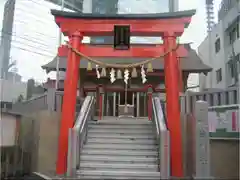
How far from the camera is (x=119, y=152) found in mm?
8148

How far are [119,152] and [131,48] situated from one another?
3588mm

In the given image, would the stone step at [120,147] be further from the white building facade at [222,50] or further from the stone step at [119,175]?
the white building facade at [222,50]

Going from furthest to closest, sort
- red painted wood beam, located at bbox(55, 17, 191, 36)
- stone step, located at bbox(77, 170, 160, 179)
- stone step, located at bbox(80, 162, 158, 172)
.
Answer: red painted wood beam, located at bbox(55, 17, 191, 36) < stone step, located at bbox(80, 162, 158, 172) < stone step, located at bbox(77, 170, 160, 179)

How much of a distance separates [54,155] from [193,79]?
10.6m

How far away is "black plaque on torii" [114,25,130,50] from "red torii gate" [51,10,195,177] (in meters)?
0.14

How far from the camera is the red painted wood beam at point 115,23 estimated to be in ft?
27.9

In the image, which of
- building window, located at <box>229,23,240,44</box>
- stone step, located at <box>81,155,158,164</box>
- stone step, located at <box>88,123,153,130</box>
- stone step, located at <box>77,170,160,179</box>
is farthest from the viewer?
building window, located at <box>229,23,240,44</box>

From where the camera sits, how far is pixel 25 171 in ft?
24.6

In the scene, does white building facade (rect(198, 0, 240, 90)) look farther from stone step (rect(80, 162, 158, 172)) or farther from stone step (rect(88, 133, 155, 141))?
stone step (rect(80, 162, 158, 172))

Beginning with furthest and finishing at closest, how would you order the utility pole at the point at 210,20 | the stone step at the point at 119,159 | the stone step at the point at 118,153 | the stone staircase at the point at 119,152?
the utility pole at the point at 210,20 < the stone step at the point at 118,153 < the stone step at the point at 119,159 < the stone staircase at the point at 119,152

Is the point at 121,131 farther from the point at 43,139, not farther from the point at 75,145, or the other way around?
the point at 43,139

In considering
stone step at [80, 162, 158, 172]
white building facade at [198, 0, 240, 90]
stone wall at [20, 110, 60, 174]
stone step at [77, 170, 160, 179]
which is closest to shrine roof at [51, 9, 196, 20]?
stone wall at [20, 110, 60, 174]

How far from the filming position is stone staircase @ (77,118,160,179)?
7.27 m

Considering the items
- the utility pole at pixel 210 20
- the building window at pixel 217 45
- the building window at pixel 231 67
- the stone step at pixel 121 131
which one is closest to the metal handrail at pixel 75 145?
the stone step at pixel 121 131
